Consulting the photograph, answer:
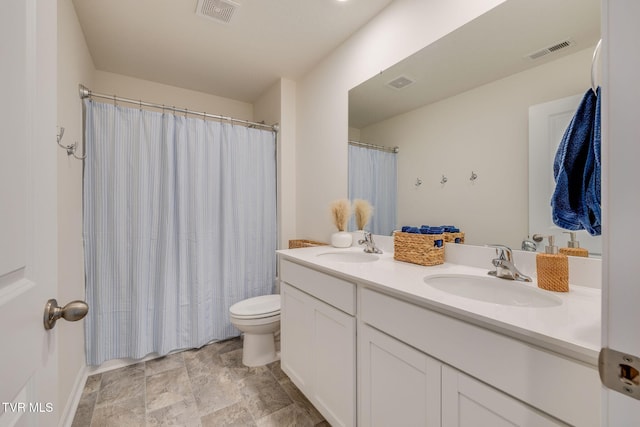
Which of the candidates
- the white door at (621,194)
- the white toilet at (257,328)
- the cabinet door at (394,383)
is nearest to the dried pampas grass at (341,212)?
the white toilet at (257,328)

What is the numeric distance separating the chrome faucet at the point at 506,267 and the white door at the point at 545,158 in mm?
128

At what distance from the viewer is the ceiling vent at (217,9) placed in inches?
62.5

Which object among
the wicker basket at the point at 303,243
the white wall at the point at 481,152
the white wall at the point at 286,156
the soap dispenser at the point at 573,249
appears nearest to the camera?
the soap dispenser at the point at 573,249

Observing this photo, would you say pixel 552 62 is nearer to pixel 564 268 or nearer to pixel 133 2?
pixel 564 268

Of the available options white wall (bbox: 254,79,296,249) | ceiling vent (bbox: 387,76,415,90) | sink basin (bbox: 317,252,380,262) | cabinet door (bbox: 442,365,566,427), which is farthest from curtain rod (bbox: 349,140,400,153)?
cabinet door (bbox: 442,365,566,427)

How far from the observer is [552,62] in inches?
39.7

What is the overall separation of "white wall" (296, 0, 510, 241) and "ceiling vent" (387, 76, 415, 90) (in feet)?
0.34

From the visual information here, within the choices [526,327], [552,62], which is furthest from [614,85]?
[552,62]

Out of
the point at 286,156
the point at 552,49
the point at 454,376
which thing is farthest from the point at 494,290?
the point at 286,156

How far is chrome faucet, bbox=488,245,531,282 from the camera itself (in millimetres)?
1016

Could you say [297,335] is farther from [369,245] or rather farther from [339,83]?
[339,83]

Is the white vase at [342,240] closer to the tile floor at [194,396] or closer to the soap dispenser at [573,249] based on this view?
the tile floor at [194,396]

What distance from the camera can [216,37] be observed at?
189 centimetres

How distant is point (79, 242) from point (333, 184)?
1761 mm
